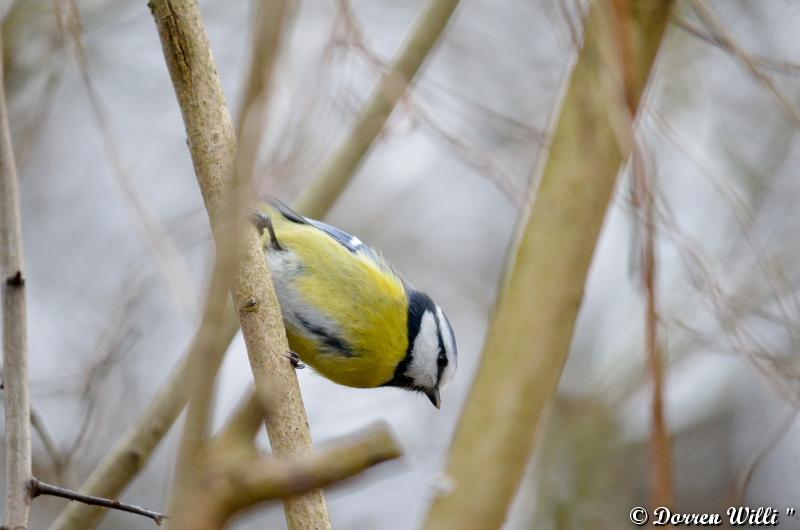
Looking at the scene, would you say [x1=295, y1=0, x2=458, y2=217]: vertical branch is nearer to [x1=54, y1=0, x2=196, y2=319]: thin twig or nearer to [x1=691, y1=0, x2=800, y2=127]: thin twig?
[x1=54, y1=0, x2=196, y2=319]: thin twig

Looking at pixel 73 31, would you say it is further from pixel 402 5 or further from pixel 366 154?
pixel 402 5

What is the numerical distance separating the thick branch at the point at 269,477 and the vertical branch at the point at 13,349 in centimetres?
108

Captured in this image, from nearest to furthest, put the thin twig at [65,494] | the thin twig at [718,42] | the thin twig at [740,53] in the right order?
the thin twig at [740,53] → the thin twig at [65,494] → the thin twig at [718,42]

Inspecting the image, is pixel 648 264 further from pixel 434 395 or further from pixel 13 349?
pixel 434 395

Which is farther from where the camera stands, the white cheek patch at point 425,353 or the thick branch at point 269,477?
the white cheek patch at point 425,353

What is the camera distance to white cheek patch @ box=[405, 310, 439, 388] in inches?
115

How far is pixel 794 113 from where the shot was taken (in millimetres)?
1458

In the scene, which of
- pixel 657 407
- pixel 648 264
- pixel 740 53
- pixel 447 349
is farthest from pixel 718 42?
pixel 447 349

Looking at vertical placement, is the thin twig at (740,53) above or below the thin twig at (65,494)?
above

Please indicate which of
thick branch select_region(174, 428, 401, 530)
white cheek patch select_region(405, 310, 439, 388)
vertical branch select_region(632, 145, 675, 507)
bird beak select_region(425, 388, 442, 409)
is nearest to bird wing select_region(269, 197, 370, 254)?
white cheek patch select_region(405, 310, 439, 388)

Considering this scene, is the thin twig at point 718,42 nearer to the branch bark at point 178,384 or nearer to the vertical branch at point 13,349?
the branch bark at point 178,384

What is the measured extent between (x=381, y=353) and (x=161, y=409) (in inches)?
30.2

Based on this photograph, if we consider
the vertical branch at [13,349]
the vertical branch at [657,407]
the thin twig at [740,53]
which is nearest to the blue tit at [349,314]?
the vertical branch at [13,349]

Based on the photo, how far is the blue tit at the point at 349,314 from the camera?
2787 millimetres
